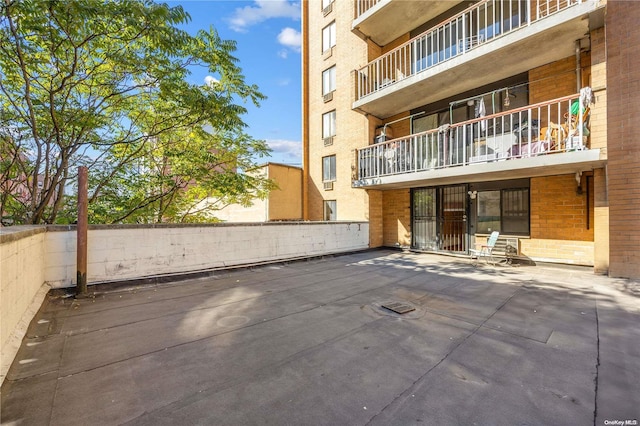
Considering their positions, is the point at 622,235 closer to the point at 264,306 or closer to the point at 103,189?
the point at 264,306

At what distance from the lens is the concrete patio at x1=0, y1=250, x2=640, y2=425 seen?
1.98 m

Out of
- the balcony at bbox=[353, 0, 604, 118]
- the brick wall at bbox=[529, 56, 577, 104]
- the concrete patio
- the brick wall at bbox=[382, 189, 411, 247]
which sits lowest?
the concrete patio

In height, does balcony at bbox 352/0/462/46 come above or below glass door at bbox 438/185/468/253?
above

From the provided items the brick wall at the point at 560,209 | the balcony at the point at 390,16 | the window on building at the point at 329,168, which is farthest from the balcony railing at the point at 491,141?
the balcony at the point at 390,16

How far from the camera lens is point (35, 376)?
236 cm

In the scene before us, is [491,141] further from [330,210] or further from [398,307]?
[330,210]

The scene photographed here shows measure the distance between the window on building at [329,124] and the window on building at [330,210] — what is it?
10.7 ft

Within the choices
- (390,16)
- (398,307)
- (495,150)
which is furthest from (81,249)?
(390,16)

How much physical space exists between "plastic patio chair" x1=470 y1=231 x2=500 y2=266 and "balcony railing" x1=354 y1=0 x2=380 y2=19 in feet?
30.4

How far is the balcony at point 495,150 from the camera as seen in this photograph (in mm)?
5961

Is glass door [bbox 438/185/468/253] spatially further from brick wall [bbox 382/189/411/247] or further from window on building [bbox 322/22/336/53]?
window on building [bbox 322/22/336/53]

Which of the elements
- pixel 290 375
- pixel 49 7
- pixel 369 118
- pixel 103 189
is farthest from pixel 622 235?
pixel 103 189

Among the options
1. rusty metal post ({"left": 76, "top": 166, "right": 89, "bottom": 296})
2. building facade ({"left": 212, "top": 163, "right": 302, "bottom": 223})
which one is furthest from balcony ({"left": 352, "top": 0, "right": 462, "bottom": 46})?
rusty metal post ({"left": 76, "top": 166, "right": 89, "bottom": 296})

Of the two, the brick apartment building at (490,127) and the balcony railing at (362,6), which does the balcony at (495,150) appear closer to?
the brick apartment building at (490,127)
